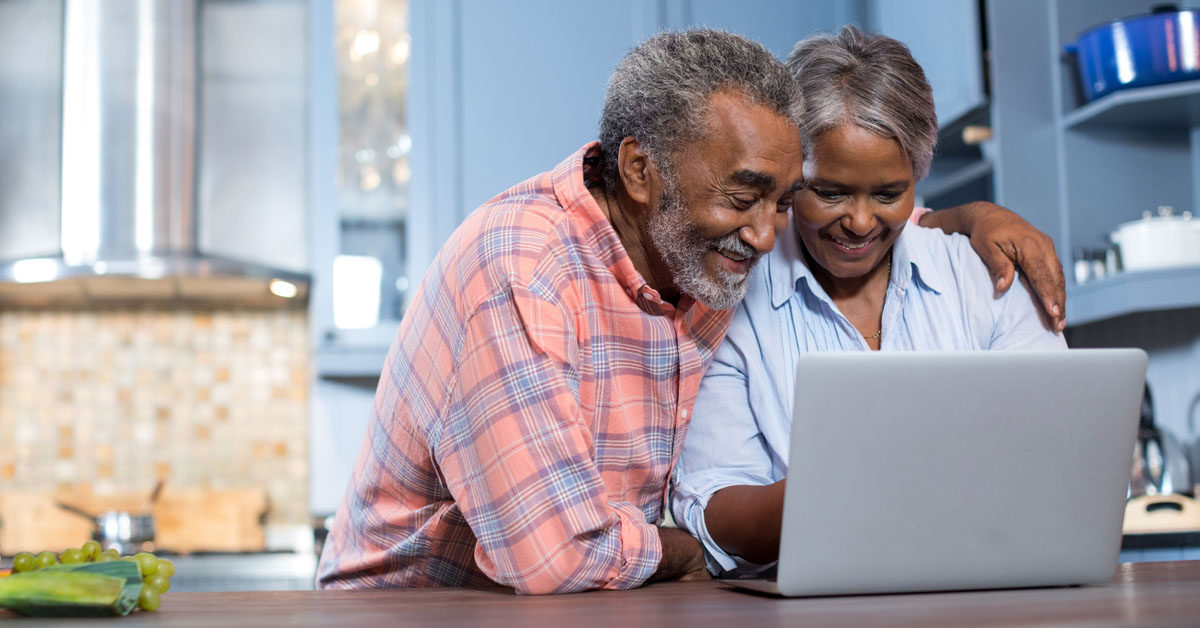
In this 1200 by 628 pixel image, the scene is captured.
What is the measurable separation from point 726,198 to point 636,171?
122mm

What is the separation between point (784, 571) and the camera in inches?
35.9

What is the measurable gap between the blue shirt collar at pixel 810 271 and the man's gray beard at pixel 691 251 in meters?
0.16

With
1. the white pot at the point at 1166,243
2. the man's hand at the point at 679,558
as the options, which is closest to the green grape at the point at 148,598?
the man's hand at the point at 679,558

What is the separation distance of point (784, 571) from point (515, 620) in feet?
0.77

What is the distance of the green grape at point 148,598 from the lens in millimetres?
866

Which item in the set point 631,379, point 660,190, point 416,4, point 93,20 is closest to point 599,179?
point 660,190

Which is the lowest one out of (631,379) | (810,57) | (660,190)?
A: (631,379)

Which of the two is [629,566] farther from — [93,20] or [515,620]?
[93,20]

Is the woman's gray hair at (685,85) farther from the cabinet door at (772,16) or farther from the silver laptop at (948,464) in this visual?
the cabinet door at (772,16)

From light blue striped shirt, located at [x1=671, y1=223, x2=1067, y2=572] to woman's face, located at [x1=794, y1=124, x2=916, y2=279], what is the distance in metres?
0.06

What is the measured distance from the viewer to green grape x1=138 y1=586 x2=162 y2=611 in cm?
87

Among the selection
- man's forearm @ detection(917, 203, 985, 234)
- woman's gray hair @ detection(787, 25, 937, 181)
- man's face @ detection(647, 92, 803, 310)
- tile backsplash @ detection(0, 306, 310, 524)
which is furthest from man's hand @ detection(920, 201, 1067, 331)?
tile backsplash @ detection(0, 306, 310, 524)

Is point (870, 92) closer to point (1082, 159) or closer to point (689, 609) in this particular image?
point (689, 609)

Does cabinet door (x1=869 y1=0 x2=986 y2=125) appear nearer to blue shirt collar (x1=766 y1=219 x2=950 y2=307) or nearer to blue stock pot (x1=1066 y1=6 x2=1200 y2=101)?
blue stock pot (x1=1066 y1=6 x2=1200 y2=101)
